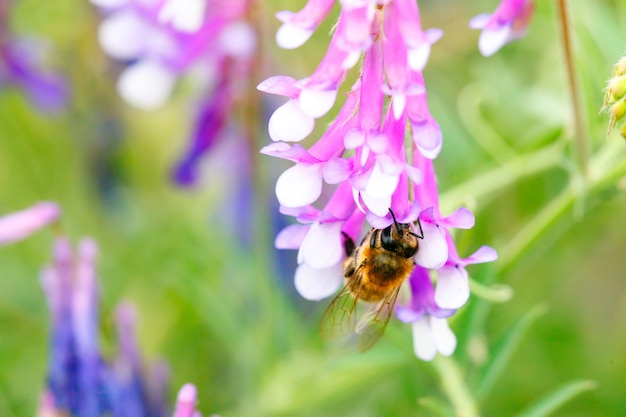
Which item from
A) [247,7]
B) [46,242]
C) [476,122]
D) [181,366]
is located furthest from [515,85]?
[46,242]

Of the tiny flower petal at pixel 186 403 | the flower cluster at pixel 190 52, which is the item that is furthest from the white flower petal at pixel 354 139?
the flower cluster at pixel 190 52

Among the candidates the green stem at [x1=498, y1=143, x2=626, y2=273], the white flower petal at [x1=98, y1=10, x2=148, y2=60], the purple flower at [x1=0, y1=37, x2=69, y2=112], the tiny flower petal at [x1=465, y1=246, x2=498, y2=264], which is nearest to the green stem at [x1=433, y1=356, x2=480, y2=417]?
the green stem at [x1=498, y1=143, x2=626, y2=273]

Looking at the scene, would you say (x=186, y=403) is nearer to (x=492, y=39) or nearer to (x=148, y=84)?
(x=492, y=39)

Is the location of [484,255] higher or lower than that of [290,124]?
lower

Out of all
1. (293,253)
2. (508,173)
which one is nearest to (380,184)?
(508,173)

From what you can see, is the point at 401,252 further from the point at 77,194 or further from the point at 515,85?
the point at 77,194

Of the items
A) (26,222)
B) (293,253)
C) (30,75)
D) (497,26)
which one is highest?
(30,75)
